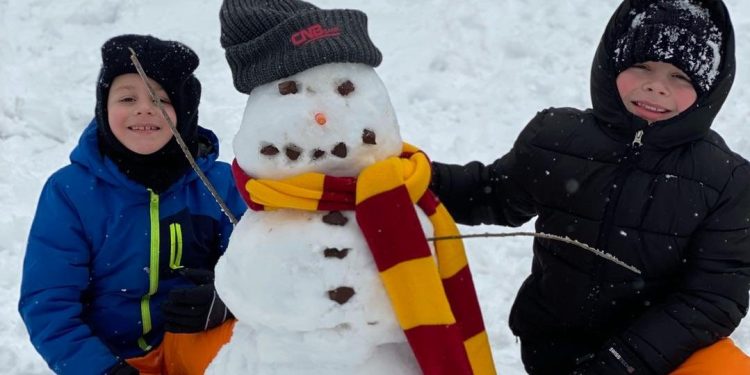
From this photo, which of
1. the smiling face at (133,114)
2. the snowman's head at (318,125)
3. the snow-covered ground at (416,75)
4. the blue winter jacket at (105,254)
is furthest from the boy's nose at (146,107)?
the snow-covered ground at (416,75)

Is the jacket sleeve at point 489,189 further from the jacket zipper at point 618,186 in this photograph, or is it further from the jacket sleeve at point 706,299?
the jacket sleeve at point 706,299

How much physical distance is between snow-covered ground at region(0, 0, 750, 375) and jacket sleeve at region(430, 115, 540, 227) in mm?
1214

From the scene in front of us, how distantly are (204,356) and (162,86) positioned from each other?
89 cm

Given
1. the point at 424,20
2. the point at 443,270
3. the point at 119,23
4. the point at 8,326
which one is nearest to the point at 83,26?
the point at 119,23

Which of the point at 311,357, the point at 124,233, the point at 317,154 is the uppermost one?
the point at 317,154

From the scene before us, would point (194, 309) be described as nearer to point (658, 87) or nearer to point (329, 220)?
point (329, 220)

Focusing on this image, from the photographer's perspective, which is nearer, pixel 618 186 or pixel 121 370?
pixel 618 186

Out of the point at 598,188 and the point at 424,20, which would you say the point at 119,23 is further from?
the point at 598,188

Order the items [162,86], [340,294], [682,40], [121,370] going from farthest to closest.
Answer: [162,86], [121,370], [682,40], [340,294]

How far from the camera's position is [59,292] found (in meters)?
2.63

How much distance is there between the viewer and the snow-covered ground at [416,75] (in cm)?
462

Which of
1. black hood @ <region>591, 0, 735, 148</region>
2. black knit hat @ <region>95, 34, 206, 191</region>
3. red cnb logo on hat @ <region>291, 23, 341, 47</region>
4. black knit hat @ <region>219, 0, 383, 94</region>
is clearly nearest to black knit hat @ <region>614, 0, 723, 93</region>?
black hood @ <region>591, 0, 735, 148</region>

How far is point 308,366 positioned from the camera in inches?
75.6

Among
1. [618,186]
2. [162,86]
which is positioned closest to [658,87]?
[618,186]
